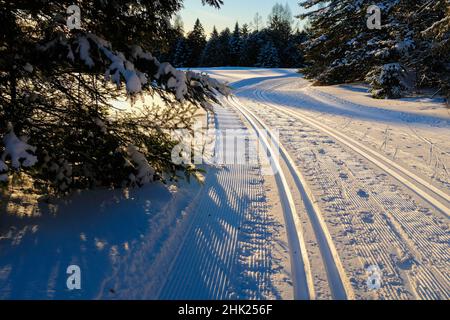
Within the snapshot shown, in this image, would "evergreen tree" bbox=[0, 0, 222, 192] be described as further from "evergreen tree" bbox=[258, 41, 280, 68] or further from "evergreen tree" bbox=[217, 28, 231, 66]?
"evergreen tree" bbox=[217, 28, 231, 66]

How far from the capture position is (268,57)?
58656mm

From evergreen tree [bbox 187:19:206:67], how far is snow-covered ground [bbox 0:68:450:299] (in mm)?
49890

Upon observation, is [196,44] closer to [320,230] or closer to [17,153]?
[320,230]

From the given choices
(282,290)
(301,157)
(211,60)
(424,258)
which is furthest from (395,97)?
(211,60)

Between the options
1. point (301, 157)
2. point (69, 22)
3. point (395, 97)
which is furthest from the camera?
point (395, 97)

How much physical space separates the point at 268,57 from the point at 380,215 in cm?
5745

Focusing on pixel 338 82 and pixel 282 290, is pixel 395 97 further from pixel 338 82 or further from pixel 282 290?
pixel 282 290

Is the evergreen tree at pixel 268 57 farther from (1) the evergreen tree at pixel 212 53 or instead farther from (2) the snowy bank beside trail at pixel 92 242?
(2) the snowy bank beside trail at pixel 92 242

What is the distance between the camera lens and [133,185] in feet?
15.9

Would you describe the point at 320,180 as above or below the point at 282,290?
above

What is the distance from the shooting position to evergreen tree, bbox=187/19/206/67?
5319cm

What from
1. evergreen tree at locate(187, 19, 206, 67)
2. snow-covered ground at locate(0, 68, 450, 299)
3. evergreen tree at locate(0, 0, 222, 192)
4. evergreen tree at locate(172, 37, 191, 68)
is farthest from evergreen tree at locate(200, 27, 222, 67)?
evergreen tree at locate(0, 0, 222, 192)

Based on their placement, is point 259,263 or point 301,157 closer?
point 259,263
